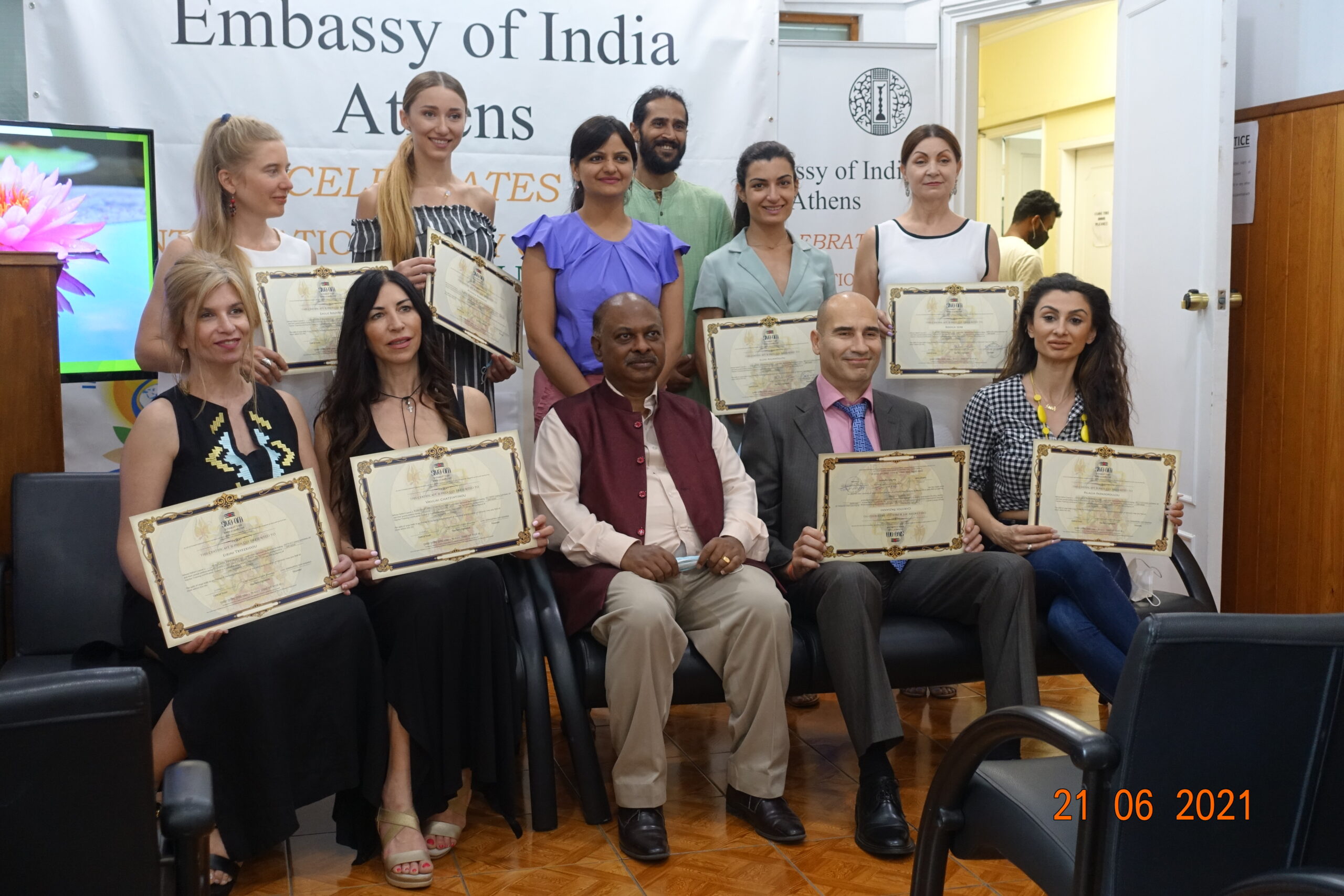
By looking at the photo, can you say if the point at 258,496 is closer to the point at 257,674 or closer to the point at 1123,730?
the point at 257,674

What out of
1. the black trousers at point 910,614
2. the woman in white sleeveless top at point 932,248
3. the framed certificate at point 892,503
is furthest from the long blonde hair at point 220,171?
the woman in white sleeveless top at point 932,248

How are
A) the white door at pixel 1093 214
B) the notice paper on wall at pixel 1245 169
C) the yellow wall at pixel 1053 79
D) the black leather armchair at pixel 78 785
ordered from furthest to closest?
the white door at pixel 1093 214, the yellow wall at pixel 1053 79, the notice paper on wall at pixel 1245 169, the black leather armchair at pixel 78 785

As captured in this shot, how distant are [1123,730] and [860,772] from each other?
154cm

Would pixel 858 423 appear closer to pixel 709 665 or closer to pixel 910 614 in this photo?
pixel 910 614

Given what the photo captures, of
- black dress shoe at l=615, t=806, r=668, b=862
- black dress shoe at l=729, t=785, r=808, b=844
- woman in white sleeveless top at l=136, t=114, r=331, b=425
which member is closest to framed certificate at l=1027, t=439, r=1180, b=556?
black dress shoe at l=729, t=785, r=808, b=844

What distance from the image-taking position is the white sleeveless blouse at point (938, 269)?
3.90 meters

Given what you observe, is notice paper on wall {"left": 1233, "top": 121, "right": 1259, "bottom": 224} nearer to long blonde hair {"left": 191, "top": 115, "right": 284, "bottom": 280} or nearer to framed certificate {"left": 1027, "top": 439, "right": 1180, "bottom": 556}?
framed certificate {"left": 1027, "top": 439, "right": 1180, "bottom": 556}

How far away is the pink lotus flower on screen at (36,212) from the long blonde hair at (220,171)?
0.73 metres

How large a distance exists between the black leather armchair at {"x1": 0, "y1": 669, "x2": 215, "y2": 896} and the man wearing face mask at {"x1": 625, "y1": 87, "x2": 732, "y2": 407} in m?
2.66

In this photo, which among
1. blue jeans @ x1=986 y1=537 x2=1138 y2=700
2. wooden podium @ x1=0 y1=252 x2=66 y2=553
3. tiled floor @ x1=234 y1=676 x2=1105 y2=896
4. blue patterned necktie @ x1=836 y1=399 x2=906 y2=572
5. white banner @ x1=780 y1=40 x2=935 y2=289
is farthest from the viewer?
white banner @ x1=780 y1=40 x2=935 y2=289

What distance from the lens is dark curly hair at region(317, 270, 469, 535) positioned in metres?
3.05

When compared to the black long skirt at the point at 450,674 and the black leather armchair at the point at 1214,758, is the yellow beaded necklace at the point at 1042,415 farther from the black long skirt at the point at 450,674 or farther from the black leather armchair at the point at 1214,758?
the black leather armchair at the point at 1214,758

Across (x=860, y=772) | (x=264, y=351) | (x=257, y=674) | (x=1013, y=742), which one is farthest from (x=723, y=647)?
(x=264, y=351)
